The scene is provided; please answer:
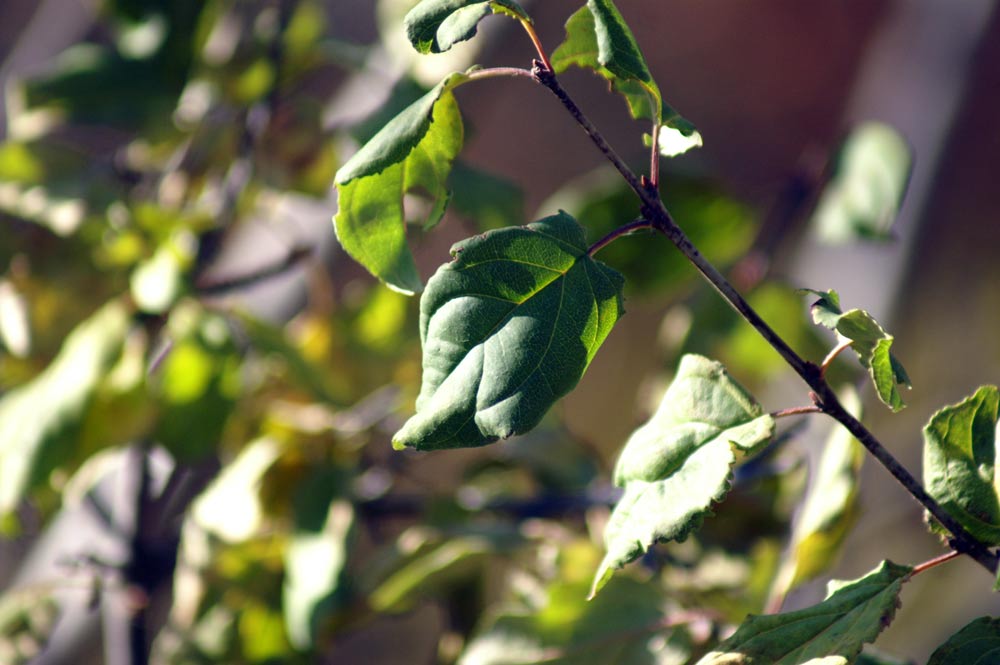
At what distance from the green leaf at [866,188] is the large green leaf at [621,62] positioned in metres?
0.31

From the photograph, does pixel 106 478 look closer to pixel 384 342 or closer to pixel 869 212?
pixel 384 342

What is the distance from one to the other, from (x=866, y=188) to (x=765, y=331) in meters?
0.38

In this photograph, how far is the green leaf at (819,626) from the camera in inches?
12.6

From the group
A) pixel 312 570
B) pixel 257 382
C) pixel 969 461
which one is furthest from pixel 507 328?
pixel 257 382

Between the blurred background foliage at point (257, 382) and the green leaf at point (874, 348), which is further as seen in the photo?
the blurred background foliage at point (257, 382)

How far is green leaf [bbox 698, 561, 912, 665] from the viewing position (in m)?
0.32

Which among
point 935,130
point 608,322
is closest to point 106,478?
point 608,322

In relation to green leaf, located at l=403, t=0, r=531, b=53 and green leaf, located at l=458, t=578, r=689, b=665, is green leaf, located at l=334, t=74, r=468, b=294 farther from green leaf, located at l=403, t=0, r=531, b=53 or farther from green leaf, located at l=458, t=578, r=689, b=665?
green leaf, located at l=458, t=578, r=689, b=665

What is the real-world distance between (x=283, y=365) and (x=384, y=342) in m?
0.09

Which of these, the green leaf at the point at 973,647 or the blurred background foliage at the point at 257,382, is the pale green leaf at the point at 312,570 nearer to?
the blurred background foliage at the point at 257,382

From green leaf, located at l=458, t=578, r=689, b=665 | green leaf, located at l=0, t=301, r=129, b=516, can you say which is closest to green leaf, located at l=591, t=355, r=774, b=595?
green leaf, located at l=458, t=578, r=689, b=665

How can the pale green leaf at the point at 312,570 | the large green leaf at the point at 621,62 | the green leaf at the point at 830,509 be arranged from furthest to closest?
the pale green leaf at the point at 312,570, the green leaf at the point at 830,509, the large green leaf at the point at 621,62

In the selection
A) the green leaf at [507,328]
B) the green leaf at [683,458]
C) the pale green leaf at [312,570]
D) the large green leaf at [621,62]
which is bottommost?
the pale green leaf at [312,570]

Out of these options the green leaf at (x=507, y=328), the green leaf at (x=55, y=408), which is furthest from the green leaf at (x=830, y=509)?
the green leaf at (x=55, y=408)
